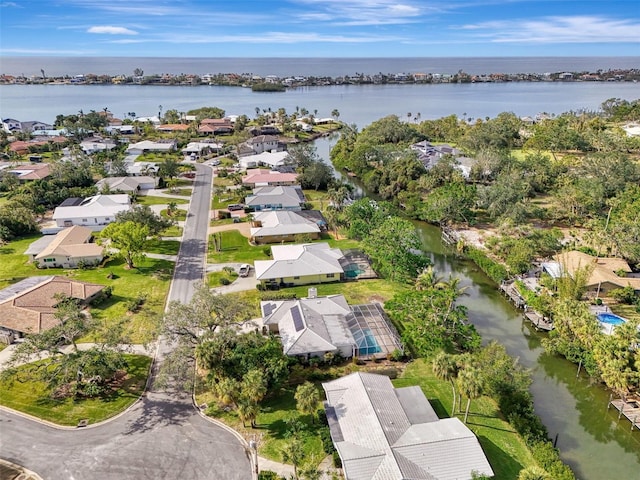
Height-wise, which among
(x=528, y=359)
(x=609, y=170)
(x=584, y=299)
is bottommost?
(x=528, y=359)

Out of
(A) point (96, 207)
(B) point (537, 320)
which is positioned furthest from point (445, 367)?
(A) point (96, 207)

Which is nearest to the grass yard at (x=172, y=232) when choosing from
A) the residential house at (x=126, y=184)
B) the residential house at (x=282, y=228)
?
the residential house at (x=282, y=228)

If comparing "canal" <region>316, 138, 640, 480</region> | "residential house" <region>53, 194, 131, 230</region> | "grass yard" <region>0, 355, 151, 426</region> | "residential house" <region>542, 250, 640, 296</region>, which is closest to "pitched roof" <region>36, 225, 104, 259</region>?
"residential house" <region>53, 194, 131, 230</region>

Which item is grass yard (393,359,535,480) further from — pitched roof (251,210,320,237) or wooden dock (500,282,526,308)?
pitched roof (251,210,320,237)

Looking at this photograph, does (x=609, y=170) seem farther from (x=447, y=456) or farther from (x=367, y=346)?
(x=447, y=456)

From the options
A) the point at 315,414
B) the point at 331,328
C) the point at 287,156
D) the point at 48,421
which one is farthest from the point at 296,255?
the point at 287,156
